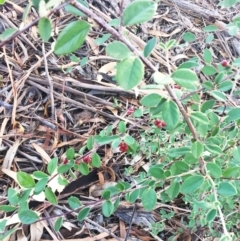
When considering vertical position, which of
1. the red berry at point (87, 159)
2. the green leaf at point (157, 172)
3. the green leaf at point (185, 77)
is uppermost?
the green leaf at point (185, 77)

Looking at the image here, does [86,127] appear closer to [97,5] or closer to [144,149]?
[144,149]

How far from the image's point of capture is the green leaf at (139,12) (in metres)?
0.62

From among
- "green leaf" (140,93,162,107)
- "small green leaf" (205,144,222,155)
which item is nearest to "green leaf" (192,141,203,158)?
"small green leaf" (205,144,222,155)

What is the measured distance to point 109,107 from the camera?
1.51m

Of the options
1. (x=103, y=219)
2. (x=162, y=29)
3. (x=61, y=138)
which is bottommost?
(x=103, y=219)

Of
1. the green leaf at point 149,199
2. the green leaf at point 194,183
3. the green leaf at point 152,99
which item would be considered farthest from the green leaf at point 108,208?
the green leaf at point 152,99

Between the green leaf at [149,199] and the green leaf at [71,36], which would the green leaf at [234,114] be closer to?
the green leaf at [149,199]

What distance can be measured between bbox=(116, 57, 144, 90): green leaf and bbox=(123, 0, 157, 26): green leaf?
0.20 feet

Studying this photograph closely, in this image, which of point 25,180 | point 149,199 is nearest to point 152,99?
point 149,199

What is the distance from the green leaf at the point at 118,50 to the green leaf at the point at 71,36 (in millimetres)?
40

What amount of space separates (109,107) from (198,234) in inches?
20.3

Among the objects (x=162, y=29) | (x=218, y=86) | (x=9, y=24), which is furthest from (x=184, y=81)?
(x=162, y=29)

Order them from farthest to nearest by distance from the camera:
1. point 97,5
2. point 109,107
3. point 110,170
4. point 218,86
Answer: point 97,5 < point 109,107 < point 110,170 < point 218,86

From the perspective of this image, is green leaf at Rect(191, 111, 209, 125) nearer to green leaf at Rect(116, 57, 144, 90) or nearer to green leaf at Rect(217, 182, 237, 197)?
green leaf at Rect(217, 182, 237, 197)
